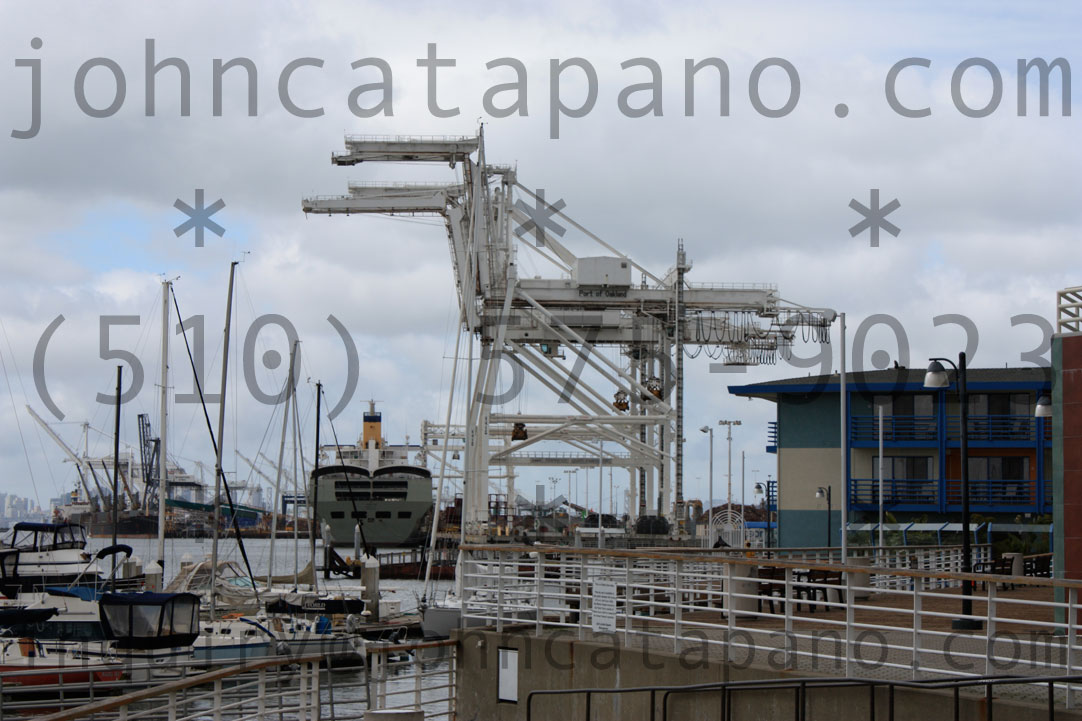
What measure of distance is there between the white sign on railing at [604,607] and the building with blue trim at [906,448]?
135 feet

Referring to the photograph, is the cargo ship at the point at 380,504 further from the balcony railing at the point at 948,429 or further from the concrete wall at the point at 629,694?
the concrete wall at the point at 629,694

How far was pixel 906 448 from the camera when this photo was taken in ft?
187

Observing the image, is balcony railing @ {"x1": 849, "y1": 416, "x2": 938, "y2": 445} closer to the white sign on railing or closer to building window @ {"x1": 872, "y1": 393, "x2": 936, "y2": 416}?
building window @ {"x1": 872, "y1": 393, "x2": 936, "y2": 416}

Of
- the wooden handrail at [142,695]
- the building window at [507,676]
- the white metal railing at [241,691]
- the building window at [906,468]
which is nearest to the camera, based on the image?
the wooden handrail at [142,695]

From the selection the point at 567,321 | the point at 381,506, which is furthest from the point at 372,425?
the point at 567,321

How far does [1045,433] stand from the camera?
5569cm

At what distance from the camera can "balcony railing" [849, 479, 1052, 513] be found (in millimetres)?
55219

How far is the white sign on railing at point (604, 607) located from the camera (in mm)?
15844

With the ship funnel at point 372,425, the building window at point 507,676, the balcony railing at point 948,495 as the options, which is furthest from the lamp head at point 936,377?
the ship funnel at point 372,425

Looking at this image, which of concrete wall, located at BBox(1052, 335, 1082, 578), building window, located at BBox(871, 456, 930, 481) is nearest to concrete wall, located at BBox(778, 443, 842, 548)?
building window, located at BBox(871, 456, 930, 481)

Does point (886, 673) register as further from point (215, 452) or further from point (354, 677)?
point (215, 452)

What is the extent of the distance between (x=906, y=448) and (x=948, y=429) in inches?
79.5

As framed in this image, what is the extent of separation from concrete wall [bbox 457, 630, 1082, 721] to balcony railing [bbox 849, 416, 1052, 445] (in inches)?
1644

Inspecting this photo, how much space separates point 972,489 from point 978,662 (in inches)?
1772
